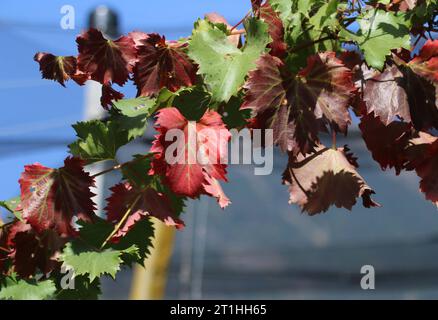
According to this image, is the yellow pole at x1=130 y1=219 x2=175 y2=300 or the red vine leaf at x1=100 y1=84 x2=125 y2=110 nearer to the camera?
the red vine leaf at x1=100 y1=84 x2=125 y2=110

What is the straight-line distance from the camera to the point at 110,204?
2.45 ft

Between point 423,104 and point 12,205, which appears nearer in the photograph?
point 423,104

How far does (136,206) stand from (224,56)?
16 cm

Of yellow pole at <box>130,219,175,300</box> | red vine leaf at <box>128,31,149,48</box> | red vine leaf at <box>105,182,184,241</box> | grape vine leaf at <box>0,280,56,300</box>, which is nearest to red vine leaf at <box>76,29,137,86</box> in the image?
red vine leaf at <box>128,31,149,48</box>

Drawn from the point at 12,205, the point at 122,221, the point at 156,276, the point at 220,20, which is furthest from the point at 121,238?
the point at 156,276

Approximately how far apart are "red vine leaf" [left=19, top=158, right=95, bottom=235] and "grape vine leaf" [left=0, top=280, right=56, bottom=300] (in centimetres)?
10

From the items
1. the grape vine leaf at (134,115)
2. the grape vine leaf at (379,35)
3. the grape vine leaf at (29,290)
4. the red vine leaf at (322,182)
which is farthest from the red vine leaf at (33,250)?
the grape vine leaf at (379,35)

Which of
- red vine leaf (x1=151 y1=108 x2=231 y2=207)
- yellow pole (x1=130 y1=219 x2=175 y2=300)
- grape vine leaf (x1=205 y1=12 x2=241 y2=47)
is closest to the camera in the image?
red vine leaf (x1=151 y1=108 x2=231 y2=207)

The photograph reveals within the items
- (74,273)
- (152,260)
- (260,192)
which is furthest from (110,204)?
(260,192)

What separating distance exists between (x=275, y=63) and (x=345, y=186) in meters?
0.14

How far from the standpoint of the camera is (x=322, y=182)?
736 mm

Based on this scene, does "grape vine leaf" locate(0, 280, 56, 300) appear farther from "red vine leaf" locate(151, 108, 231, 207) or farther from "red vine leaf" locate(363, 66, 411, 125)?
"red vine leaf" locate(363, 66, 411, 125)

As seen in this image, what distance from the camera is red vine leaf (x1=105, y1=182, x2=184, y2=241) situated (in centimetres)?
72

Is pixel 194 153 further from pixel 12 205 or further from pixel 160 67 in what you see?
A: pixel 12 205
